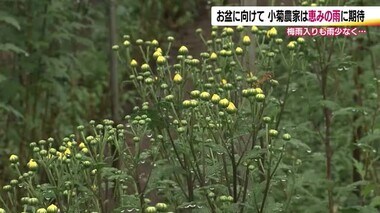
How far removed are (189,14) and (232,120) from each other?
20.9ft

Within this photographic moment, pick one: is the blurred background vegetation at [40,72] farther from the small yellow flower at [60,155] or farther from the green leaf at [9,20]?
the small yellow flower at [60,155]

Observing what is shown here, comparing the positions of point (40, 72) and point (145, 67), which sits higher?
point (145, 67)

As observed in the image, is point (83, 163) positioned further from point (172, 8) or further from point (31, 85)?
point (172, 8)

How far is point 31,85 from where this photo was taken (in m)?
4.88

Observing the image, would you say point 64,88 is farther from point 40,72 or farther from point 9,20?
point 9,20

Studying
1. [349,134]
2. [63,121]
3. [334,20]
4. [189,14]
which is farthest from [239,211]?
[189,14]
